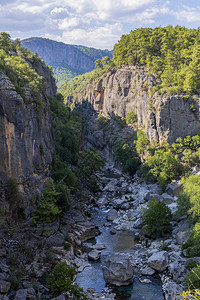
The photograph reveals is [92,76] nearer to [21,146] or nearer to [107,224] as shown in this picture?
[107,224]

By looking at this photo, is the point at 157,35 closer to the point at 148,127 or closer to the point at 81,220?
the point at 148,127

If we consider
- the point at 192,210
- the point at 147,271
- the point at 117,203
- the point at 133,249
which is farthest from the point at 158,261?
the point at 117,203

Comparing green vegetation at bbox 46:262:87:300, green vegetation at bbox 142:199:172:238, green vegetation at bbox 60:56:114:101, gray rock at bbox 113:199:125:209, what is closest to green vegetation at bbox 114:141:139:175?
gray rock at bbox 113:199:125:209

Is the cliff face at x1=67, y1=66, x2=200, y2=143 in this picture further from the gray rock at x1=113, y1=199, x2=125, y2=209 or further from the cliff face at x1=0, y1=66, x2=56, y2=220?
the cliff face at x1=0, y1=66, x2=56, y2=220

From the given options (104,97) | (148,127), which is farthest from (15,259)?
(104,97)

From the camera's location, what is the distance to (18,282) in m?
20.0

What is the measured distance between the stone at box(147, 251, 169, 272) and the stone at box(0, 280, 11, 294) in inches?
530

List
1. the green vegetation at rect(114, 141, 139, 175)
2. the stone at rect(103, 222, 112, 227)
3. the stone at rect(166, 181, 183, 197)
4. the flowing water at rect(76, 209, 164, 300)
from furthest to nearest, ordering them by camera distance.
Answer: the green vegetation at rect(114, 141, 139, 175)
the stone at rect(166, 181, 183, 197)
the stone at rect(103, 222, 112, 227)
the flowing water at rect(76, 209, 164, 300)

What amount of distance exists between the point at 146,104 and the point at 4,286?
57.4 meters

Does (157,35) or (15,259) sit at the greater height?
(157,35)

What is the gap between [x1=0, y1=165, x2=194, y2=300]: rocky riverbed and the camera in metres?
21.7

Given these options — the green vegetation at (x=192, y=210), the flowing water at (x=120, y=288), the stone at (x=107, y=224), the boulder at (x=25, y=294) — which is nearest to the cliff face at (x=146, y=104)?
the green vegetation at (x=192, y=210)

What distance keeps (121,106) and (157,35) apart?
23276mm

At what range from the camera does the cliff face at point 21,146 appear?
28.2 metres
